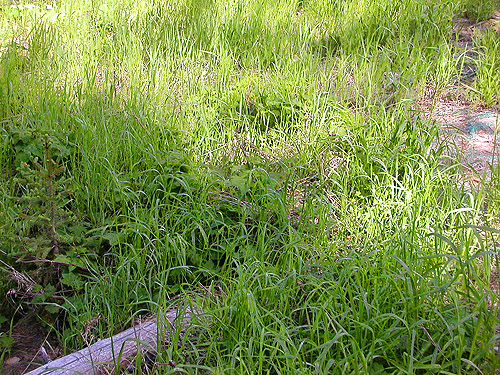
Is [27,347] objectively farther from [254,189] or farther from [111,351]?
[254,189]

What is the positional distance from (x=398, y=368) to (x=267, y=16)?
12.8 feet

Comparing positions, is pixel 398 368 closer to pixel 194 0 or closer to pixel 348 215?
pixel 348 215

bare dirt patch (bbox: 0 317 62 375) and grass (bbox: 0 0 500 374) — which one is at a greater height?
grass (bbox: 0 0 500 374)

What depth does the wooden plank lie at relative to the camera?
2.15m

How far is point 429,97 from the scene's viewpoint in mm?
4227

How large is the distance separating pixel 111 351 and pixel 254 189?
1.29 m

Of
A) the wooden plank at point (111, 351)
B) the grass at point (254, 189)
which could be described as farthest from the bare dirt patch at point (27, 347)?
the wooden plank at point (111, 351)

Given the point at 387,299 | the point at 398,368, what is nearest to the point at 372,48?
the point at 387,299

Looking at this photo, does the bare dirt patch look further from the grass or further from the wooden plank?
the wooden plank

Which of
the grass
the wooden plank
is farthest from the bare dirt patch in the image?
the wooden plank

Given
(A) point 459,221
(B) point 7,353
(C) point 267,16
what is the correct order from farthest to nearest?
(C) point 267,16, (A) point 459,221, (B) point 7,353

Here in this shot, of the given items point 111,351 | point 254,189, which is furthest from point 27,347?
point 254,189

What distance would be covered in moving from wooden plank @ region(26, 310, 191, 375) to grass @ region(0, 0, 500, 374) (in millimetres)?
101

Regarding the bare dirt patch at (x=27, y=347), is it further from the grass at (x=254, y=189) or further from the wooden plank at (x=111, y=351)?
the wooden plank at (x=111, y=351)
